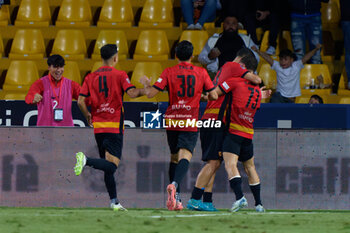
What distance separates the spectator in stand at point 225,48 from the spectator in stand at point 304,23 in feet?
4.29

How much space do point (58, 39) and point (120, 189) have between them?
17.4 feet

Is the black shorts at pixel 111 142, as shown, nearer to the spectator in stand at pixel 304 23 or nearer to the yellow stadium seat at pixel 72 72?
the yellow stadium seat at pixel 72 72

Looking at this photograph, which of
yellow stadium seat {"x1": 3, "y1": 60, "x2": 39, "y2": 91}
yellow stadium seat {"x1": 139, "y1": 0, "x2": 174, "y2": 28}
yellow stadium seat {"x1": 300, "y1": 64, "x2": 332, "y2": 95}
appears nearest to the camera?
yellow stadium seat {"x1": 3, "y1": 60, "x2": 39, "y2": 91}

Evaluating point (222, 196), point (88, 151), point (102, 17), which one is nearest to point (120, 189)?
point (88, 151)

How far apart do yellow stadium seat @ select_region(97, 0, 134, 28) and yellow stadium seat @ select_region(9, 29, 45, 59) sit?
121 cm

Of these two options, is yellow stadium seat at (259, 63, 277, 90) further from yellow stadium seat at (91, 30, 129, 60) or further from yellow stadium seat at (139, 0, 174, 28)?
yellow stadium seat at (91, 30, 129, 60)

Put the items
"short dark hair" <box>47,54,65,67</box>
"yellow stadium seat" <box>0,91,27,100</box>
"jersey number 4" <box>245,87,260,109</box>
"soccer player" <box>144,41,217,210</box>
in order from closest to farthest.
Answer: "soccer player" <box>144,41,217,210</box>, "jersey number 4" <box>245,87,260,109</box>, "short dark hair" <box>47,54,65,67</box>, "yellow stadium seat" <box>0,91,27,100</box>

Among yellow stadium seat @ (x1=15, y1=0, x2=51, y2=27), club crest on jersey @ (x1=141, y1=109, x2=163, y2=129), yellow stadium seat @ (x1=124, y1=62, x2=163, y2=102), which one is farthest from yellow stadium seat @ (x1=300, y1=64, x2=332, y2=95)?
yellow stadium seat @ (x1=15, y1=0, x2=51, y2=27)

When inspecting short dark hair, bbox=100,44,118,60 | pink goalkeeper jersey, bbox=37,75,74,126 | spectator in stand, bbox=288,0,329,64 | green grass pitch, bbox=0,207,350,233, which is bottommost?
green grass pitch, bbox=0,207,350,233

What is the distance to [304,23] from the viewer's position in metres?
14.7

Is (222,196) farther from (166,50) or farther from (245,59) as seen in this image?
(166,50)

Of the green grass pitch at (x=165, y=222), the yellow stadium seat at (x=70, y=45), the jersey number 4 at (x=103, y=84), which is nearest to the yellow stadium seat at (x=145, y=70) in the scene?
the yellow stadium seat at (x=70, y=45)

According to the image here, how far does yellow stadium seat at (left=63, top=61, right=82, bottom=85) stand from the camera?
14.3 metres

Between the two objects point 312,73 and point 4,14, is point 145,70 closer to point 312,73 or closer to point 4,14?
point 312,73
